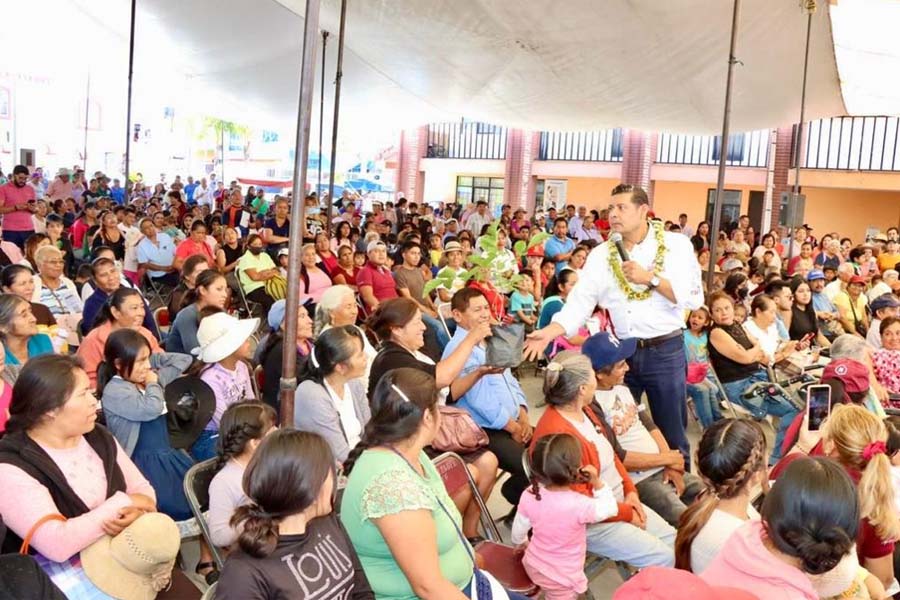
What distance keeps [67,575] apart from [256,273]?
5.52 metres

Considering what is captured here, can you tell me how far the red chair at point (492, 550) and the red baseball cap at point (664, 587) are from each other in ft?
4.33

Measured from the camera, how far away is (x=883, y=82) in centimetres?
1203

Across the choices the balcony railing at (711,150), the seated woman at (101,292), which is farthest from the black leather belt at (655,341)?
the balcony railing at (711,150)

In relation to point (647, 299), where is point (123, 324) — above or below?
below

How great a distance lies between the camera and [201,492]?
302cm

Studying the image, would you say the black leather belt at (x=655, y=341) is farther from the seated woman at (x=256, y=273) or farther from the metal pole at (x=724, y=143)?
the seated woman at (x=256, y=273)

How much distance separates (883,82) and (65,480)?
496 inches

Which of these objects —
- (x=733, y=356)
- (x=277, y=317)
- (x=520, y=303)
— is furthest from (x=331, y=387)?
(x=520, y=303)

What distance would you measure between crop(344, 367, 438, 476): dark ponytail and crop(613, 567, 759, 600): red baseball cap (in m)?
0.90

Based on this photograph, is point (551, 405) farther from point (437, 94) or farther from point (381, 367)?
point (437, 94)

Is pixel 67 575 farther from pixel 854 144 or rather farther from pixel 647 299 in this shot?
pixel 854 144

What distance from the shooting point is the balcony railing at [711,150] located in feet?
78.3

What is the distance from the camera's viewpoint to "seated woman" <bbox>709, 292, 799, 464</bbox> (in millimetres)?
5734

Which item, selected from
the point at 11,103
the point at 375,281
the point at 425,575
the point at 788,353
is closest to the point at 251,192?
the point at 375,281
